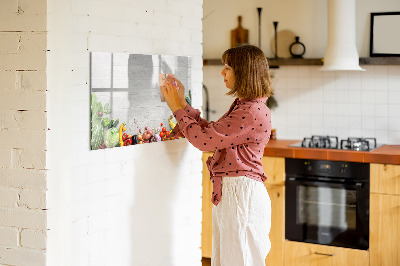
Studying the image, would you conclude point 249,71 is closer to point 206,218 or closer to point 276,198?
point 276,198

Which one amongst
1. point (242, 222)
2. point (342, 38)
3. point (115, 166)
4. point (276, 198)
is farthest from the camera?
point (342, 38)

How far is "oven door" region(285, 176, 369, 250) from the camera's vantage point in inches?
165

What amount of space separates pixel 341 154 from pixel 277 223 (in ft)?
2.36

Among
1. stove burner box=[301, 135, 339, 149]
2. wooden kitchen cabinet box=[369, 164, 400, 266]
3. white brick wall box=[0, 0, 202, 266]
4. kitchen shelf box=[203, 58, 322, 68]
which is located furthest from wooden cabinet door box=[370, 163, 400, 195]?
white brick wall box=[0, 0, 202, 266]

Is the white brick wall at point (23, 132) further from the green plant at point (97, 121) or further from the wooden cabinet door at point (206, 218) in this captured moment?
the wooden cabinet door at point (206, 218)

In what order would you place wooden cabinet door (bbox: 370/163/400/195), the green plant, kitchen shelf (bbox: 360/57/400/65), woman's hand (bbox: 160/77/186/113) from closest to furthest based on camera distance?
the green plant, woman's hand (bbox: 160/77/186/113), wooden cabinet door (bbox: 370/163/400/195), kitchen shelf (bbox: 360/57/400/65)

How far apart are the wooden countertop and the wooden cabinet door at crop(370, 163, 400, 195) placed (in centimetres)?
4

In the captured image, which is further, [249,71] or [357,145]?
[357,145]

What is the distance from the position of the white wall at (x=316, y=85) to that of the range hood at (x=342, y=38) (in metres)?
0.21

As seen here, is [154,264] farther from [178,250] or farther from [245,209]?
[245,209]

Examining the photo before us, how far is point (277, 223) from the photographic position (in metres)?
4.47

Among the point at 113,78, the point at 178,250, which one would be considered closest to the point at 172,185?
the point at 178,250

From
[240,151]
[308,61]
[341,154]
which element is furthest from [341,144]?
[240,151]

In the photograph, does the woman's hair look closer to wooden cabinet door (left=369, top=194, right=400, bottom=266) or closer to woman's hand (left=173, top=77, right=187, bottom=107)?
woman's hand (left=173, top=77, right=187, bottom=107)
